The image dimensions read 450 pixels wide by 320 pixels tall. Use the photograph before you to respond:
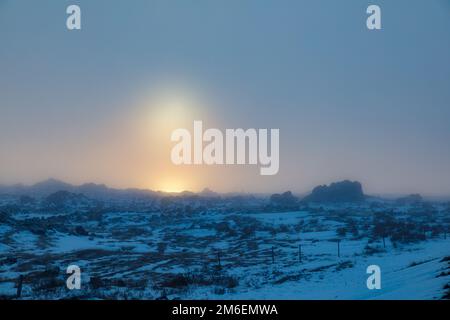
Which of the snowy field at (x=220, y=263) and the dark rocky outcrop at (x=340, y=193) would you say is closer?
the snowy field at (x=220, y=263)

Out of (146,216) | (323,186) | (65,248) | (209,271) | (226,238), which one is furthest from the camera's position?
(323,186)

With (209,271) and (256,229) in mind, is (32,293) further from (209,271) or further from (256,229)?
(256,229)

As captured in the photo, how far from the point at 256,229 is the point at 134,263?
102 ft

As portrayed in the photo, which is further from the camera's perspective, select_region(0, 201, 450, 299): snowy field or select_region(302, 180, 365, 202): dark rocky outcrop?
select_region(302, 180, 365, 202): dark rocky outcrop

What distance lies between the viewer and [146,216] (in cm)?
8344

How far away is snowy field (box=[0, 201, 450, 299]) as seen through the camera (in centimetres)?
1784

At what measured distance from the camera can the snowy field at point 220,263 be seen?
1784 cm

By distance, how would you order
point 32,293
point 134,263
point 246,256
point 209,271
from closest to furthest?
1. point 32,293
2. point 209,271
3. point 134,263
4. point 246,256

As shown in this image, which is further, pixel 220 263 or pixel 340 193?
pixel 340 193

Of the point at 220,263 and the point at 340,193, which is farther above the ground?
the point at 220,263

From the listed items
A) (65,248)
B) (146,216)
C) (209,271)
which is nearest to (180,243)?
(65,248)

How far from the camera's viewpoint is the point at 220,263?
30.2 m
